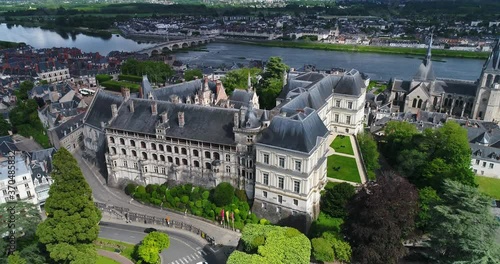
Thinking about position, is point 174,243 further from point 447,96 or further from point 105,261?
point 447,96

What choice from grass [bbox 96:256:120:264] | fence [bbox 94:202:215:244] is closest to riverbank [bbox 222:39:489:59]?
fence [bbox 94:202:215:244]

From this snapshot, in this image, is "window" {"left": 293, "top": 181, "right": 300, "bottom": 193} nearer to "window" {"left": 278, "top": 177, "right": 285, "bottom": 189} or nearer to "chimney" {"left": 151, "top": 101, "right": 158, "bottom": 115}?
"window" {"left": 278, "top": 177, "right": 285, "bottom": 189}

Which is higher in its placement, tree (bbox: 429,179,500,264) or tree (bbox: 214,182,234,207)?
tree (bbox: 429,179,500,264)

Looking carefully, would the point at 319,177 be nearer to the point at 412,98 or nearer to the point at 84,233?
the point at 84,233

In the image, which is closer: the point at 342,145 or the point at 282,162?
the point at 282,162

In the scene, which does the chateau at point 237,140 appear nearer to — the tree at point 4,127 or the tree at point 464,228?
the tree at point 464,228

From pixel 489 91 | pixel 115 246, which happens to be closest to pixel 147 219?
pixel 115 246

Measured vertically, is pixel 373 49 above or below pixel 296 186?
below

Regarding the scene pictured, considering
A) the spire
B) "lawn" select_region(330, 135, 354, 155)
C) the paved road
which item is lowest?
the paved road
